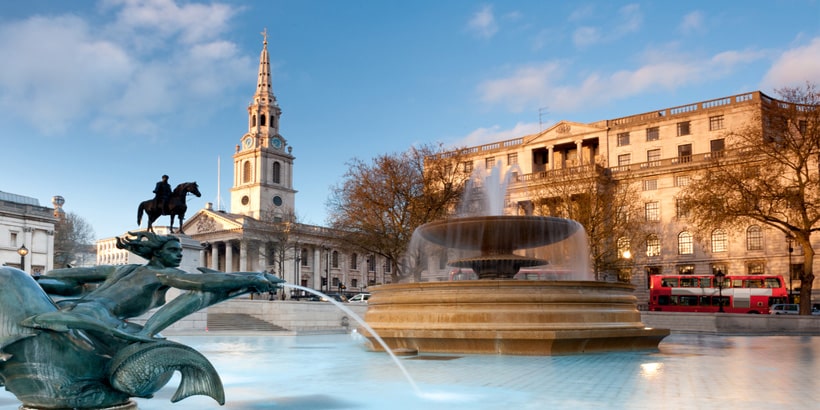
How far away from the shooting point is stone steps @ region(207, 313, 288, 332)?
2753cm

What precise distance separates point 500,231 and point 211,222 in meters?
87.5

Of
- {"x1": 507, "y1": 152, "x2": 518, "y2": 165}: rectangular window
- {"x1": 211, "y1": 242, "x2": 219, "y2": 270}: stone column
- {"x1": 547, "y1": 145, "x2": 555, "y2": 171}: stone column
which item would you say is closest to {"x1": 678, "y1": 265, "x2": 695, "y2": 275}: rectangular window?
{"x1": 547, "y1": 145, "x2": 555, "y2": 171}: stone column

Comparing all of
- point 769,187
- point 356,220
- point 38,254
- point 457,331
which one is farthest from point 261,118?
point 457,331

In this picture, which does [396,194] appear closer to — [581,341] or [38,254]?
[581,341]

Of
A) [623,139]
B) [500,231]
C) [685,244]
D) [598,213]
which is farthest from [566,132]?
[500,231]

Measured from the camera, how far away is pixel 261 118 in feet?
371

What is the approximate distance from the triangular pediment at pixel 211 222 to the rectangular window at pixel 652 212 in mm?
52424

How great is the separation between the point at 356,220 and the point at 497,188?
18.9 m

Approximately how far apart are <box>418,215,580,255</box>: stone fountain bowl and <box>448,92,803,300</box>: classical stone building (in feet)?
114

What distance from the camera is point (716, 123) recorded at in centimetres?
5994

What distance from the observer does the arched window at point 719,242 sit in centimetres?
5691

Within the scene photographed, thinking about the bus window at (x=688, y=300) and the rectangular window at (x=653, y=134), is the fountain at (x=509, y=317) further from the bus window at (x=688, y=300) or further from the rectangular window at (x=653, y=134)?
the rectangular window at (x=653, y=134)

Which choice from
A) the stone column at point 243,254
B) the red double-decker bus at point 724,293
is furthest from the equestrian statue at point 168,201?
the stone column at point 243,254

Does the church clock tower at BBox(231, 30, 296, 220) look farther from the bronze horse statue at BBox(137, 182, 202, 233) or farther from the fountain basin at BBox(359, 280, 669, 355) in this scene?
the fountain basin at BBox(359, 280, 669, 355)
